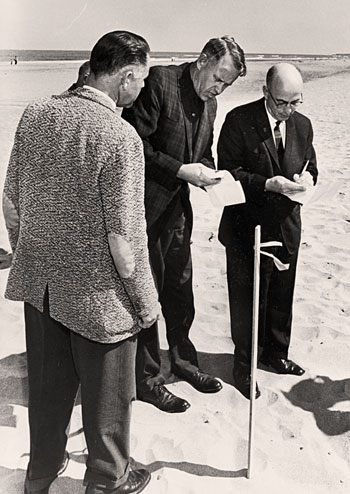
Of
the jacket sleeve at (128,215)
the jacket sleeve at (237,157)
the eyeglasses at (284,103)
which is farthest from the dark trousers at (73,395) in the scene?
the eyeglasses at (284,103)

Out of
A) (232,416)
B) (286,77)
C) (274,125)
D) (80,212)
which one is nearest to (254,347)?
(232,416)

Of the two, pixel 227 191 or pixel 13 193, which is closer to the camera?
pixel 13 193

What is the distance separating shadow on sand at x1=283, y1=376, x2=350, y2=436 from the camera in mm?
2605

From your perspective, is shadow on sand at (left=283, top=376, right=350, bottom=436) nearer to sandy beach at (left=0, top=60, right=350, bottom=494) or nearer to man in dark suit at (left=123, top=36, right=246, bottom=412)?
sandy beach at (left=0, top=60, right=350, bottom=494)

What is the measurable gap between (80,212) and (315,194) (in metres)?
1.32

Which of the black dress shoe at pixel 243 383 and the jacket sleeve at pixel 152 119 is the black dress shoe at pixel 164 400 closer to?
the black dress shoe at pixel 243 383

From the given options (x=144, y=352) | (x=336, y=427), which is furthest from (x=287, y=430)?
(x=144, y=352)

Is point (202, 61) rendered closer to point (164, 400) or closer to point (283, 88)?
point (283, 88)

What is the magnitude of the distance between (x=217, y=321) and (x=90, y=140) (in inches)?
80.1

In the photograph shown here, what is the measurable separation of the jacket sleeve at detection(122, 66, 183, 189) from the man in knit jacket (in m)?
0.58

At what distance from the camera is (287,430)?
2.57 metres

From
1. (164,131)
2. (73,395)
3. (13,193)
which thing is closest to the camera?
(13,193)

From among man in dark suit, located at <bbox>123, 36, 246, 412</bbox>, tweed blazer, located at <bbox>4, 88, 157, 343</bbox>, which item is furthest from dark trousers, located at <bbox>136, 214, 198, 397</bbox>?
tweed blazer, located at <bbox>4, 88, 157, 343</bbox>

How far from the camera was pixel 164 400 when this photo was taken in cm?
273
